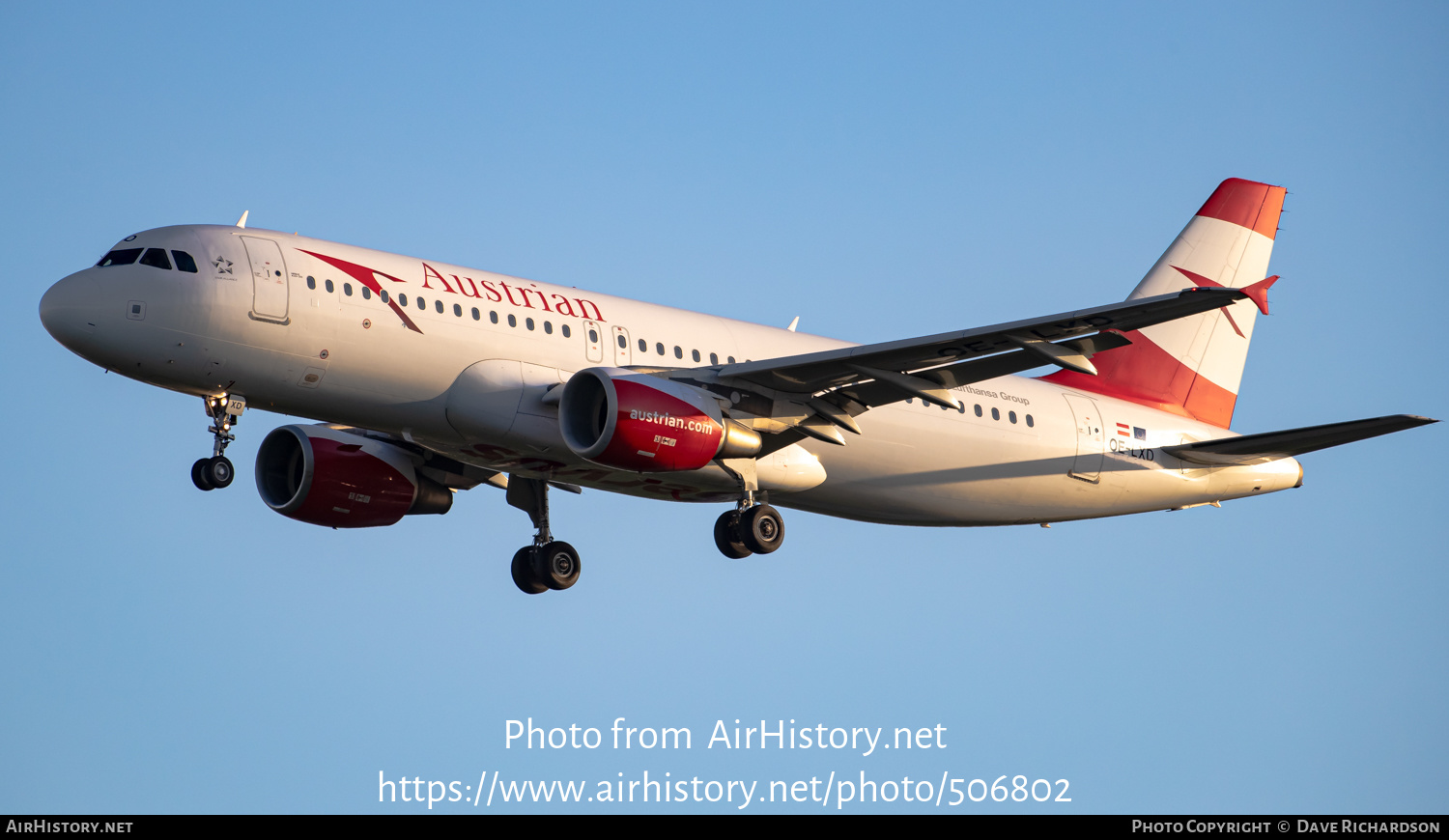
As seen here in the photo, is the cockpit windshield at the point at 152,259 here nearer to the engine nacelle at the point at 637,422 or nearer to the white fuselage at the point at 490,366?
the white fuselage at the point at 490,366

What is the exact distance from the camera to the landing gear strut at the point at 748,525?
30.2m

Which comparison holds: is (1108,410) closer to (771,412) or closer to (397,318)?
(771,412)

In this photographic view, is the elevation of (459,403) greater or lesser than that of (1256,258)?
lesser

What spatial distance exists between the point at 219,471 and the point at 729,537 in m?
9.48

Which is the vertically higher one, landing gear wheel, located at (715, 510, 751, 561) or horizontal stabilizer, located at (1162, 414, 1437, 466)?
horizontal stabilizer, located at (1162, 414, 1437, 466)

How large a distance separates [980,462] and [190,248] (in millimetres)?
16063

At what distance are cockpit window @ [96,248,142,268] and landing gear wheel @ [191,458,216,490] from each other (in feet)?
11.7

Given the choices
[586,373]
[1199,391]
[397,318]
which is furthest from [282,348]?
[1199,391]

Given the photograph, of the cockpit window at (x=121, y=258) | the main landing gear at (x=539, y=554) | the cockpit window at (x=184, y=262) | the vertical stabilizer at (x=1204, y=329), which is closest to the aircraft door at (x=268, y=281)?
the cockpit window at (x=184, y=262)

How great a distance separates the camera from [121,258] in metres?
26.8

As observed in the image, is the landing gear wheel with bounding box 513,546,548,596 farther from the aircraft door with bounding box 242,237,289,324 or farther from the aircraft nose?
the aircraft nose

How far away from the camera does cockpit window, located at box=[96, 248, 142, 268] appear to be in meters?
26.8

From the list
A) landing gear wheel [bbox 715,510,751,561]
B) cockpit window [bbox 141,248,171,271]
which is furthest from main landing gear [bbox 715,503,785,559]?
cockpit window [bbox 141,248,171,271]
